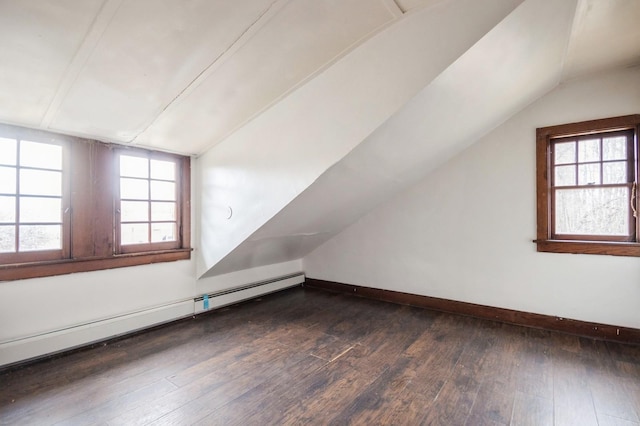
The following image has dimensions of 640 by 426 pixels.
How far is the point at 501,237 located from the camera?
3.32m

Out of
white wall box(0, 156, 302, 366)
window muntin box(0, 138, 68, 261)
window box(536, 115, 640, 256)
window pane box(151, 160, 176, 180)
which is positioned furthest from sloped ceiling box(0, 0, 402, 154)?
window box(536, 115, 640, 256)

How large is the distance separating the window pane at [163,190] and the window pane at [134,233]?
326 millimetres

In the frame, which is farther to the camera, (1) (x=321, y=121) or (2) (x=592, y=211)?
(2) (x=592, y=211)

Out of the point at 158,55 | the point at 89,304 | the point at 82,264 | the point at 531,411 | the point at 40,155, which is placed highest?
the point at 158,55

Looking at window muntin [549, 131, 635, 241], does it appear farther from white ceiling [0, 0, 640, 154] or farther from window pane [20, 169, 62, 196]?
window pane [20, 169, 62, 196]

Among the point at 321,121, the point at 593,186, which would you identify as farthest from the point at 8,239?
→ the point at 593,186

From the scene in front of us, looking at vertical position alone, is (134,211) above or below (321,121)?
below

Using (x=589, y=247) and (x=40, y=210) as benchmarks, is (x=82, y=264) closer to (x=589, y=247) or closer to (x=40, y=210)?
(x=40, y=210)

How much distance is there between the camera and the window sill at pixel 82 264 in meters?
2.33

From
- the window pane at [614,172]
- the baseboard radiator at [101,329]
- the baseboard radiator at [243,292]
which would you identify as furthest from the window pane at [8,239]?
the window pane at [614,172]

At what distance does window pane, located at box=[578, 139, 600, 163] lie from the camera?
2932 mm

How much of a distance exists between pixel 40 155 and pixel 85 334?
1563mm

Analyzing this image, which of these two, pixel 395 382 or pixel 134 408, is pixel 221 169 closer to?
pixel 134 408

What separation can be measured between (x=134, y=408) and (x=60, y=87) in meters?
2.11
